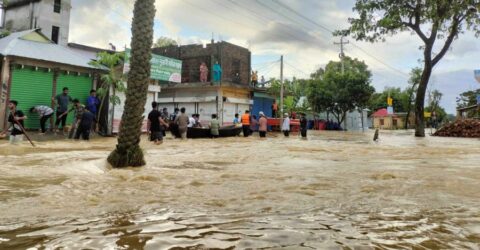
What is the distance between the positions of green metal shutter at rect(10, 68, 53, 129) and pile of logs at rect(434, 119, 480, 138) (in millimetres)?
22884

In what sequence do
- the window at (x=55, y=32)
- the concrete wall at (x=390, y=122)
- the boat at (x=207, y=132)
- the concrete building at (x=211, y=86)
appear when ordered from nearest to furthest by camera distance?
the boat at (x=207, y=132)
the concrete building at (x=211, y=86)
the window at (x=55, y=32)
the concrete wall at (x=390, y=122)

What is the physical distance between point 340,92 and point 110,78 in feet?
86.6

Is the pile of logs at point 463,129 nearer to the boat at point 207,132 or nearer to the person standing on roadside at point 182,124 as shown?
the boat at point 207,132

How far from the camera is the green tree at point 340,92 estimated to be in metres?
37.5

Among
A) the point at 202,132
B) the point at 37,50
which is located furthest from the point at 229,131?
the point at 37,50

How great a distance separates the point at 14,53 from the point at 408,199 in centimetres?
1604

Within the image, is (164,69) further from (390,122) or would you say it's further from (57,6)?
(390,122)

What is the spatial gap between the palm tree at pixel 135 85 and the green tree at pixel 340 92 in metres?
32.8

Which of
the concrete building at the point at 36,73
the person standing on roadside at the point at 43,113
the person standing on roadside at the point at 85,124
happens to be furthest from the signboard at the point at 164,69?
the person standing on roadside at the point at 85,124

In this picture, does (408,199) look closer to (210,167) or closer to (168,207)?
(168,207)

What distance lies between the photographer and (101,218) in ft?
10.8

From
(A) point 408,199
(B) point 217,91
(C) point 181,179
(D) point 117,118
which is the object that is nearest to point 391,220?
(A) point 408,199

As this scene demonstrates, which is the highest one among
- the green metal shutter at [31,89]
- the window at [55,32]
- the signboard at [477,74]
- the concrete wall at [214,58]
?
the window at [55,32]

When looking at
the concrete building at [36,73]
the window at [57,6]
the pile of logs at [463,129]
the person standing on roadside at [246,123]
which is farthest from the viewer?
the window at [57,6]
